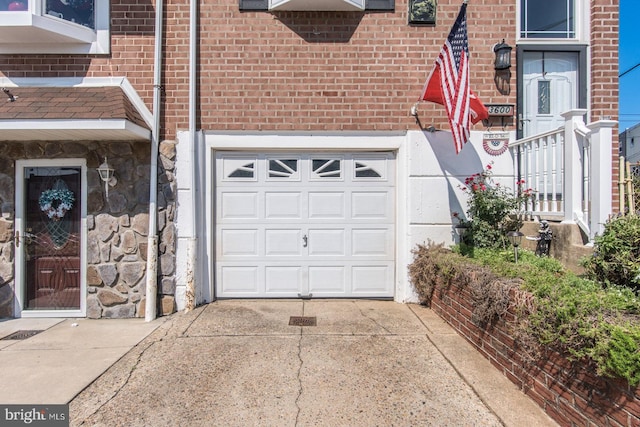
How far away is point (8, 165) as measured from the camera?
522 cm

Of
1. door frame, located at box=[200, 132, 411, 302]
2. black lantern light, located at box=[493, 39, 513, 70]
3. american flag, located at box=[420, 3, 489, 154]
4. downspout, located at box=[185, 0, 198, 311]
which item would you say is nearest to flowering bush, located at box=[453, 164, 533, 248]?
american flag, located at box=[420, 3, 489, 154]

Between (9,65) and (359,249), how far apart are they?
5950 millimetres

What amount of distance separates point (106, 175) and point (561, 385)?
575 centimetres

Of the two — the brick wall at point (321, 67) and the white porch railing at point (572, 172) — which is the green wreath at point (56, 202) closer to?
the brick wall at point (321, 67)

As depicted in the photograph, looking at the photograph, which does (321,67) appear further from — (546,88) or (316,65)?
(546,88)

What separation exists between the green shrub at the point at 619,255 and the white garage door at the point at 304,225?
2866 millimetres

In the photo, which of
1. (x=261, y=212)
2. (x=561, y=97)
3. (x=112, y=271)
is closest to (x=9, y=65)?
(x=112, y=271)

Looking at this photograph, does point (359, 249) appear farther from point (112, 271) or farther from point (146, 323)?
point (112, 271)

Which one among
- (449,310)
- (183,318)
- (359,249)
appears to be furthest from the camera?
(359,249)

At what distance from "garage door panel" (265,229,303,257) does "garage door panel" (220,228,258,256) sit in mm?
206

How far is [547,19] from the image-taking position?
5.67m

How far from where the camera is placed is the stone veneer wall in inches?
205

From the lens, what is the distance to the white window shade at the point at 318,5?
207 inches

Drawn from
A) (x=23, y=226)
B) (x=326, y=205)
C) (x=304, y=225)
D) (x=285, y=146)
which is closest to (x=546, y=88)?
(x=326, y=205)
